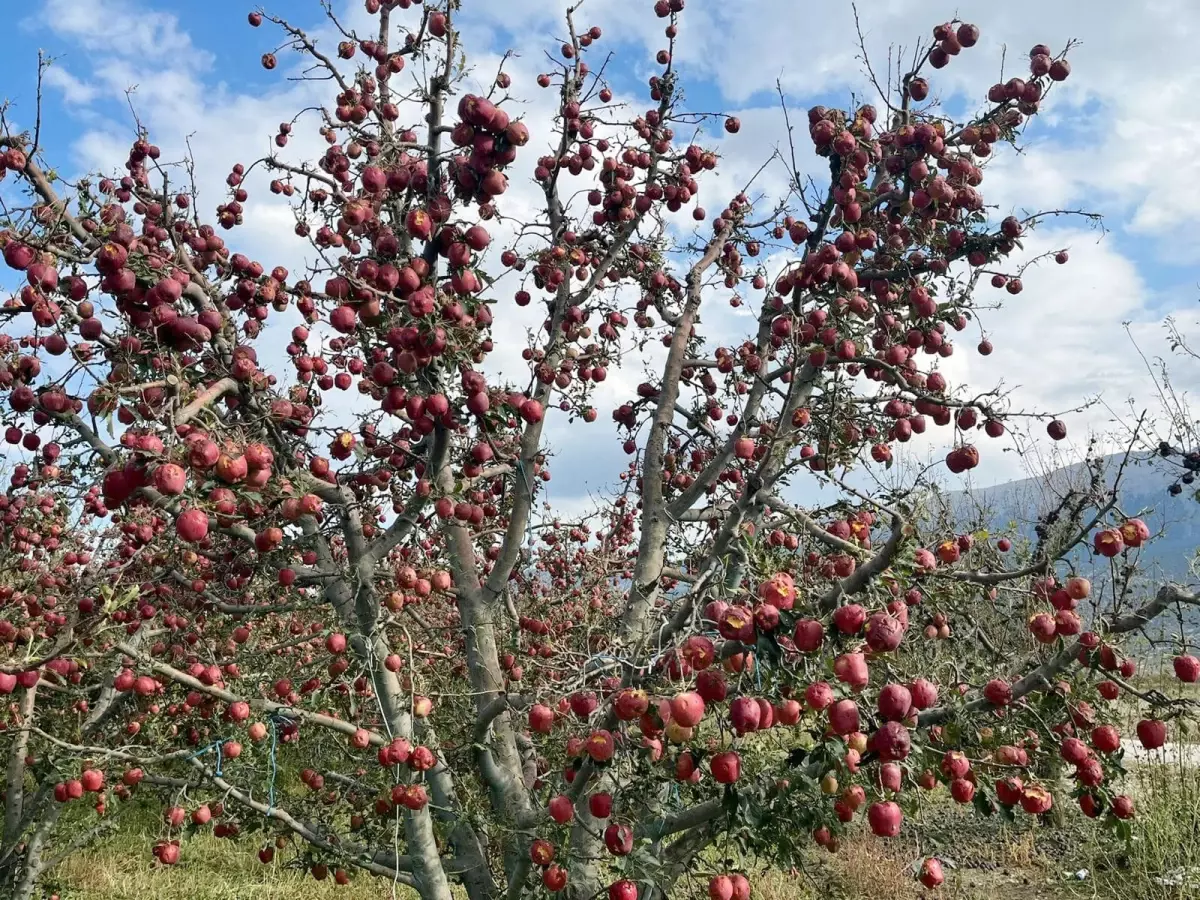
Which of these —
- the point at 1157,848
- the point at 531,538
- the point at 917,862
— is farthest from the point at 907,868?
the point at 531,538

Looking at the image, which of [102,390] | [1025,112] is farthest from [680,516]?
[102,390]

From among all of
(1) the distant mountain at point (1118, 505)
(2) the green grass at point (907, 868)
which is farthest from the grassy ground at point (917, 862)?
(1) the distant mountain at point (1118, 505)

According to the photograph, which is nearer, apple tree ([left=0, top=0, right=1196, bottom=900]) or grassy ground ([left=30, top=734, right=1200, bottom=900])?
apple tree ([left=0, top=0, right=1196, bottom=900])

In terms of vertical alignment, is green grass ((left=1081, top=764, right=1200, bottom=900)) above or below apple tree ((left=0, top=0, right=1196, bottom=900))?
below

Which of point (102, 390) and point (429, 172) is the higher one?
point (429, 172)

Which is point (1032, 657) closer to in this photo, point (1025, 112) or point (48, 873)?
point (1025, 112)

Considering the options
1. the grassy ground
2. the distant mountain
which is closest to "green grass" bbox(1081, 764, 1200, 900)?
the grassy ground

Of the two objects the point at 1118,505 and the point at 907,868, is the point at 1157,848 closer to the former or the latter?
the point at 907,868

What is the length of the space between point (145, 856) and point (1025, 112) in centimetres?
842

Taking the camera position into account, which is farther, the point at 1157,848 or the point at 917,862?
the point at 917,862

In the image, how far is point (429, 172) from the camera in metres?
3.35

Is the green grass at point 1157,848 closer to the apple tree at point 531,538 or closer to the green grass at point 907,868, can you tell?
the green grass at point 907,868

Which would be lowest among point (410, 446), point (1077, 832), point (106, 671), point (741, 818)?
point (1077, 832)

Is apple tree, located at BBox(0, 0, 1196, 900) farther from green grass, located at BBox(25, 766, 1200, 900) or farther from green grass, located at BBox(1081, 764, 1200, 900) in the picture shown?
green grass, located at BBox(1081, 764, 1200, 900)
